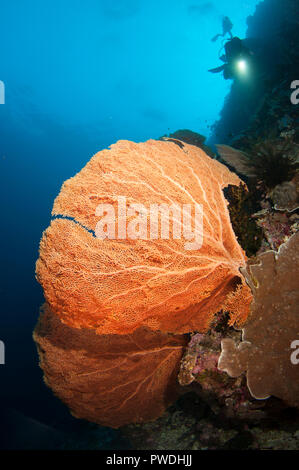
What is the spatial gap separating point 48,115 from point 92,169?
2849 inches

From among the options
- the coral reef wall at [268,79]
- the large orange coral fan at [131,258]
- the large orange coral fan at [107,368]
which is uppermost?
the coral reef wall at [268,79]

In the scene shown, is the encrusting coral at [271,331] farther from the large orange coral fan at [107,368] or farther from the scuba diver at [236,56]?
the scuba diver at [236,56]

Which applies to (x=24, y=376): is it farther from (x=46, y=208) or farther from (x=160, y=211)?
(x=46, y=208)

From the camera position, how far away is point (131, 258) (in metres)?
2.73

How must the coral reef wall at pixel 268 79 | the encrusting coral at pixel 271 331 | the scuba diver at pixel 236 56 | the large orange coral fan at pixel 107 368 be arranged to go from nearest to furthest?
1. the encrusting coral at pixel 271 331
2. the large orange coral fan at pixel 107 368
3. the coral reef wall at pixel 268 79
4. the scuba diver at pixel 236 56

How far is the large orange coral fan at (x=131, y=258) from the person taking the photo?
2.73 m

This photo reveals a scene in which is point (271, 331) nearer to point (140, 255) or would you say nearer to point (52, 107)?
point (140, 255)

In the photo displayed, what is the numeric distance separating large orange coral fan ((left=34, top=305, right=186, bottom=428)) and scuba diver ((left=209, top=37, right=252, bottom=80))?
1798 cm

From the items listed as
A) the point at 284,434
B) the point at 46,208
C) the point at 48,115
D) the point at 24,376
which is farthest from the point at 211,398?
the point at 48,115

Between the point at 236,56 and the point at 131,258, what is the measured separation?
18.2 meters

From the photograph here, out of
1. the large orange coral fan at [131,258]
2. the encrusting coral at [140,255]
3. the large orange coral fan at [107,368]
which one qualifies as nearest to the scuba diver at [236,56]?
the encrusting coral at [140,255]

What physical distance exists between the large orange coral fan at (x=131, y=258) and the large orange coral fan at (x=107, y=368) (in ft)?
4.89

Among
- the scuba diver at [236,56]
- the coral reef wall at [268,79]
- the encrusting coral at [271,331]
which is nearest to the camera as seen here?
the encrusting coral at [271,331]

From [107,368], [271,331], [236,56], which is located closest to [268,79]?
[236,56]
